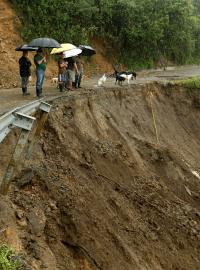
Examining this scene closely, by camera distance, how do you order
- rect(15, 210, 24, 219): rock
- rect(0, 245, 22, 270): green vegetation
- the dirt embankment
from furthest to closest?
the dirt embankment < rect(15, 210, 24, 219): rock < rect(0, 245, 22, 270): green vegetation

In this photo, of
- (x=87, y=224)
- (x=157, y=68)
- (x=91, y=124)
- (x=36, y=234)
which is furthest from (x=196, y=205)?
(x=157, y=68)

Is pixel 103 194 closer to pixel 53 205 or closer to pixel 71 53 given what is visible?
pixel 53 205

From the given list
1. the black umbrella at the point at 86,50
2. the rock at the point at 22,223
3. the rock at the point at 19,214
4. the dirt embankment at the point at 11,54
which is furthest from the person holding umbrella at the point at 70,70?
the rock at the point at 22,223

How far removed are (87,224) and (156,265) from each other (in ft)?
5.76

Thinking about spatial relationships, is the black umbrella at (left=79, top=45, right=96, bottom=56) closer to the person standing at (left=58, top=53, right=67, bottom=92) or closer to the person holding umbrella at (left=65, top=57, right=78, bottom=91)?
the person holding umbrella at (left=65, top=57, right=78, bottom=91)

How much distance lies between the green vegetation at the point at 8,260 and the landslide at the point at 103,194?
66 centimetres

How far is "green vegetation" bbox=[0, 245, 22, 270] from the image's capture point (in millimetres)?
6199

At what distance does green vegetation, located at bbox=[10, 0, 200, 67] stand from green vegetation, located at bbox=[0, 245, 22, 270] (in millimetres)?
20906

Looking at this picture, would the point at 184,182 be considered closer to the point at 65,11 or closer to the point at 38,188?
the point at 38,188

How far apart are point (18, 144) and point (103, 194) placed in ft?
10.5

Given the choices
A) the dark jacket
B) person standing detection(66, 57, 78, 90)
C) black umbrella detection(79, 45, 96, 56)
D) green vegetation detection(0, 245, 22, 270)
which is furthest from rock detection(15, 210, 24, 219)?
black umbrella detection(79, 45, 96, 56)

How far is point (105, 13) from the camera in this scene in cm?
3241

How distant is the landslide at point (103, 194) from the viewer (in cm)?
862

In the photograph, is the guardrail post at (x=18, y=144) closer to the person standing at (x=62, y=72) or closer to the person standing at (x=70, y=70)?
the person standing at (x=62, y=72)
